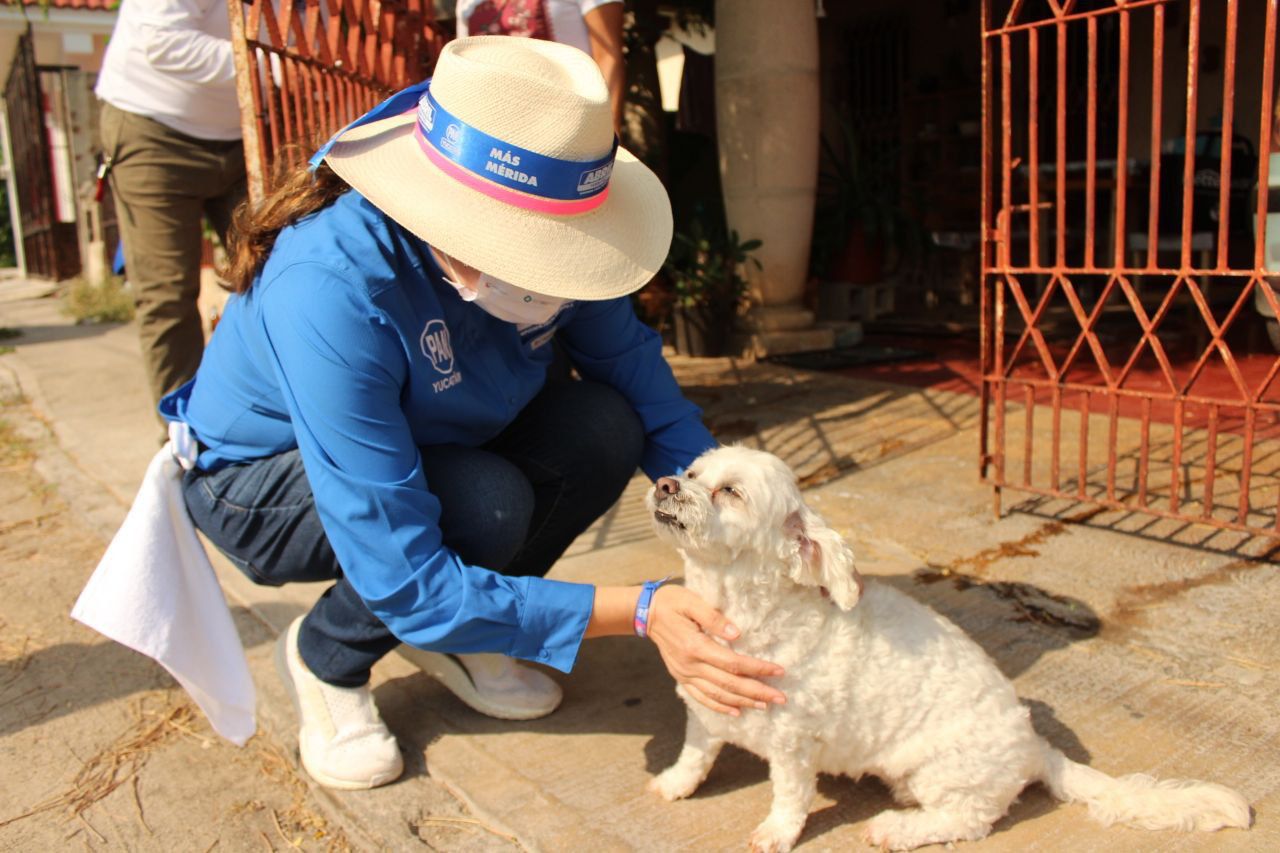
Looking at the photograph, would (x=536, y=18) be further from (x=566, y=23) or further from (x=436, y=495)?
(x=436, y=495)

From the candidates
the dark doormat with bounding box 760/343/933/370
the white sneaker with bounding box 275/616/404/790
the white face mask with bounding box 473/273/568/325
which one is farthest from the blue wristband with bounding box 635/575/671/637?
the dark doormat with bounding box 760/343/933/370

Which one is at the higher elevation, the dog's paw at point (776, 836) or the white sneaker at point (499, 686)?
the white sneaker at point (499, 686)

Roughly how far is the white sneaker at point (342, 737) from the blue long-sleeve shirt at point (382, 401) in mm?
416

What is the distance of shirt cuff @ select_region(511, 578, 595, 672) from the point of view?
1.90 metres

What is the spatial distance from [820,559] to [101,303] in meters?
11.3

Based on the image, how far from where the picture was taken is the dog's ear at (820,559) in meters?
1.78

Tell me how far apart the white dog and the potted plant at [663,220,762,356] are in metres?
4.37

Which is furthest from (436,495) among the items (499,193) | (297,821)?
(297,821)

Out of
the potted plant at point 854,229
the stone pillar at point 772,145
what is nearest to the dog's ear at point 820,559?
the stone pillar at point 772,145

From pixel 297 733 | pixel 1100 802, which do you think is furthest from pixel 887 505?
pixel 297 733

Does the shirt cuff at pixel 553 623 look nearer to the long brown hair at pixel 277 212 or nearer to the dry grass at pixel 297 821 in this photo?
the dry grass at pixel 297 821

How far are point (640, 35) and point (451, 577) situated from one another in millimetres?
6030

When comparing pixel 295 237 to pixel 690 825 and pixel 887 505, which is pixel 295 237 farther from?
pixel 887 505

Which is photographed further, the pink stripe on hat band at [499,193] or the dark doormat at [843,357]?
the dark doormat at [843,357]
